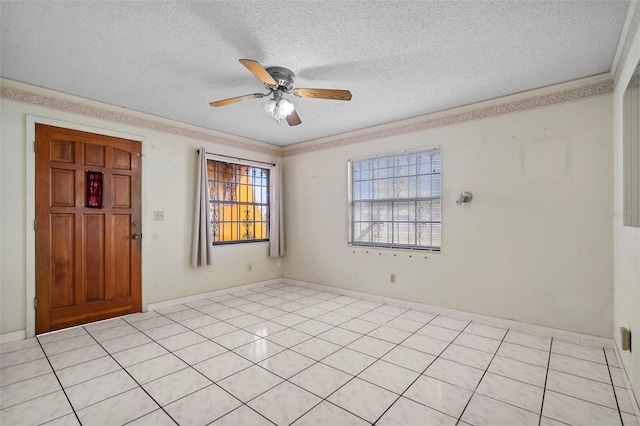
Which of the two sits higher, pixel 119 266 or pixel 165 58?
pixel 165 58

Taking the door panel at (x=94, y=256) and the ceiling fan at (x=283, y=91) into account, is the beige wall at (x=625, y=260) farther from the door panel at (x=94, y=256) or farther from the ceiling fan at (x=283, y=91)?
the door panel at (x=94, y=256)

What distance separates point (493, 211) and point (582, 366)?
5.13ft

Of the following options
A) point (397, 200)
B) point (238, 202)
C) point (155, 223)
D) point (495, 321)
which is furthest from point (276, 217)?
point (495, 321)

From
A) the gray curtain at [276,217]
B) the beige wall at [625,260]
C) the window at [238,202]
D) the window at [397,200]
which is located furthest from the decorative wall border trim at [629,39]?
the window at [238,202]

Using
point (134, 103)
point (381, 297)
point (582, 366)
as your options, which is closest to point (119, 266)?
point (134, 103)

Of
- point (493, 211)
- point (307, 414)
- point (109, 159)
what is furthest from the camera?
point (109, 159)

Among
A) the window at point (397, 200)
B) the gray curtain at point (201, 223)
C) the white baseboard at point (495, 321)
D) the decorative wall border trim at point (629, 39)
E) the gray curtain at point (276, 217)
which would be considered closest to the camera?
the decorative wall border trim at point (629, 39)

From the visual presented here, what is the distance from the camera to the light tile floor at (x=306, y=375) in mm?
1818

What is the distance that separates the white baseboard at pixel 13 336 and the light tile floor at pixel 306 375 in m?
0.10

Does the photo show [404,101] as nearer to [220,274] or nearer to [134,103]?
[134,103]

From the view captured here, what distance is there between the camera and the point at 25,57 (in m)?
2.46

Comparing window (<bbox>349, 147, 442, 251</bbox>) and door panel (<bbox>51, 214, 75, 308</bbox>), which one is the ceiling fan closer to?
window (<bbox>349, 147, 442, 251</bbox>)

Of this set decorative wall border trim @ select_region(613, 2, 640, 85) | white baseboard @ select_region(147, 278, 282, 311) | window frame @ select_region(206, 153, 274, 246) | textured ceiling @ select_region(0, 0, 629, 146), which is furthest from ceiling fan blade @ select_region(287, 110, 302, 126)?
white baseboard @ select_region(147, 278, 282, 311)

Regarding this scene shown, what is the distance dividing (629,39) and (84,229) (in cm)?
512
